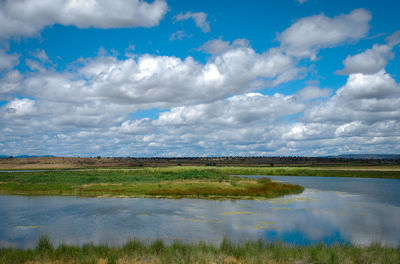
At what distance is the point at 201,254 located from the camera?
573 inches

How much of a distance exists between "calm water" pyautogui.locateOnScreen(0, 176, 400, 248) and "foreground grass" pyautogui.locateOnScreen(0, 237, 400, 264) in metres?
3.17

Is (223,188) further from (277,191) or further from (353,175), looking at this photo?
(353,175)

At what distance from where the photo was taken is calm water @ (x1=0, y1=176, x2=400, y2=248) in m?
20.9

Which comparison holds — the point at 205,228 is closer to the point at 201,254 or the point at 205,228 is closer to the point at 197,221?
the point at 197,221

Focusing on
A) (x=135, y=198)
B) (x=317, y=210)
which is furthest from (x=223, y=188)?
(x=317, y=210)

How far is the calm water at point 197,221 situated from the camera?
2086 cm

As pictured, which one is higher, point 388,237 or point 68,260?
point 68,260

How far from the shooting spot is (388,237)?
21.3m

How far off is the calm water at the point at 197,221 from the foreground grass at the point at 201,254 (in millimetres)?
3174

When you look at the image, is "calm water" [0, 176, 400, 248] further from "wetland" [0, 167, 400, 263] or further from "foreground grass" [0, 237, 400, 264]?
"foreground grass" [0, 237, 400, 264]

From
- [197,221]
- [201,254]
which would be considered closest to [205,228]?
[197,221]

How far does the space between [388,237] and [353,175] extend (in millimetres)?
79753

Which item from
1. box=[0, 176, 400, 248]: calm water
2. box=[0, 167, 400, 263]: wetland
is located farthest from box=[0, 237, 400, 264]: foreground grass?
box=[0, 176, 400, 248]: calm water

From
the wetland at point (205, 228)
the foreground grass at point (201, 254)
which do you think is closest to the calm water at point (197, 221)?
the wetland at point (205, 228)
